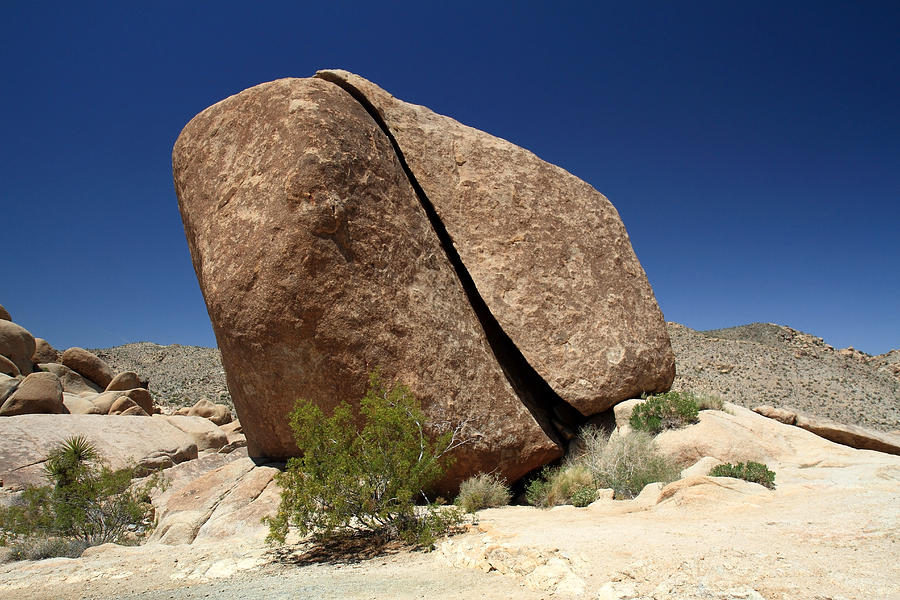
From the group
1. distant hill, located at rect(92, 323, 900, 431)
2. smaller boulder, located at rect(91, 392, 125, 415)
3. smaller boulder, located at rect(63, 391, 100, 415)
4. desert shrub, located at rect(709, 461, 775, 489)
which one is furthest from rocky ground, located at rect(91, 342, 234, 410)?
desert shrub, located at rect(709, 461, 775, 489)

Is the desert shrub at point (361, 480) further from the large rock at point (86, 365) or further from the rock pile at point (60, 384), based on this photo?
the large rock at point (86, 365)

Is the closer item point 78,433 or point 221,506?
point 221,506

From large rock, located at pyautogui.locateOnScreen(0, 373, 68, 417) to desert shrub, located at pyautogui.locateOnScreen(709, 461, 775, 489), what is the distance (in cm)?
1559

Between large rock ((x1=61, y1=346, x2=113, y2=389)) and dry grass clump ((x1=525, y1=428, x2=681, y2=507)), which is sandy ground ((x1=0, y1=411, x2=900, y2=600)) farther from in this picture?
large rock ((x1=61, y1=346, x2=113, y2=389))

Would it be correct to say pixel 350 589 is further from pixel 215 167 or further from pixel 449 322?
pixel 215 167

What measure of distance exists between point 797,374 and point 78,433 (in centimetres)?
3341

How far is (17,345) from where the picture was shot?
20609 mm

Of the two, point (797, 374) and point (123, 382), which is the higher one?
point (123, 382)

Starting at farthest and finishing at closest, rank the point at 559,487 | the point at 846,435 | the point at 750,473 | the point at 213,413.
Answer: the point at 213,413 → the point at 846,435 → the point at 559,487 → the point at 750,473

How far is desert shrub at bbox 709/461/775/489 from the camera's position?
7.06 metres

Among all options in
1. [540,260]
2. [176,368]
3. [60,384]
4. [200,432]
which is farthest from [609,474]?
[176,368]

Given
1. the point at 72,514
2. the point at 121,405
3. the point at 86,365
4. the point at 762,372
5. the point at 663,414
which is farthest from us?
the point at 762,372

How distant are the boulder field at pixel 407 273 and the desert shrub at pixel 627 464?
687 millimetres

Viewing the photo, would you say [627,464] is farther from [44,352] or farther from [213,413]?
[44,352]
